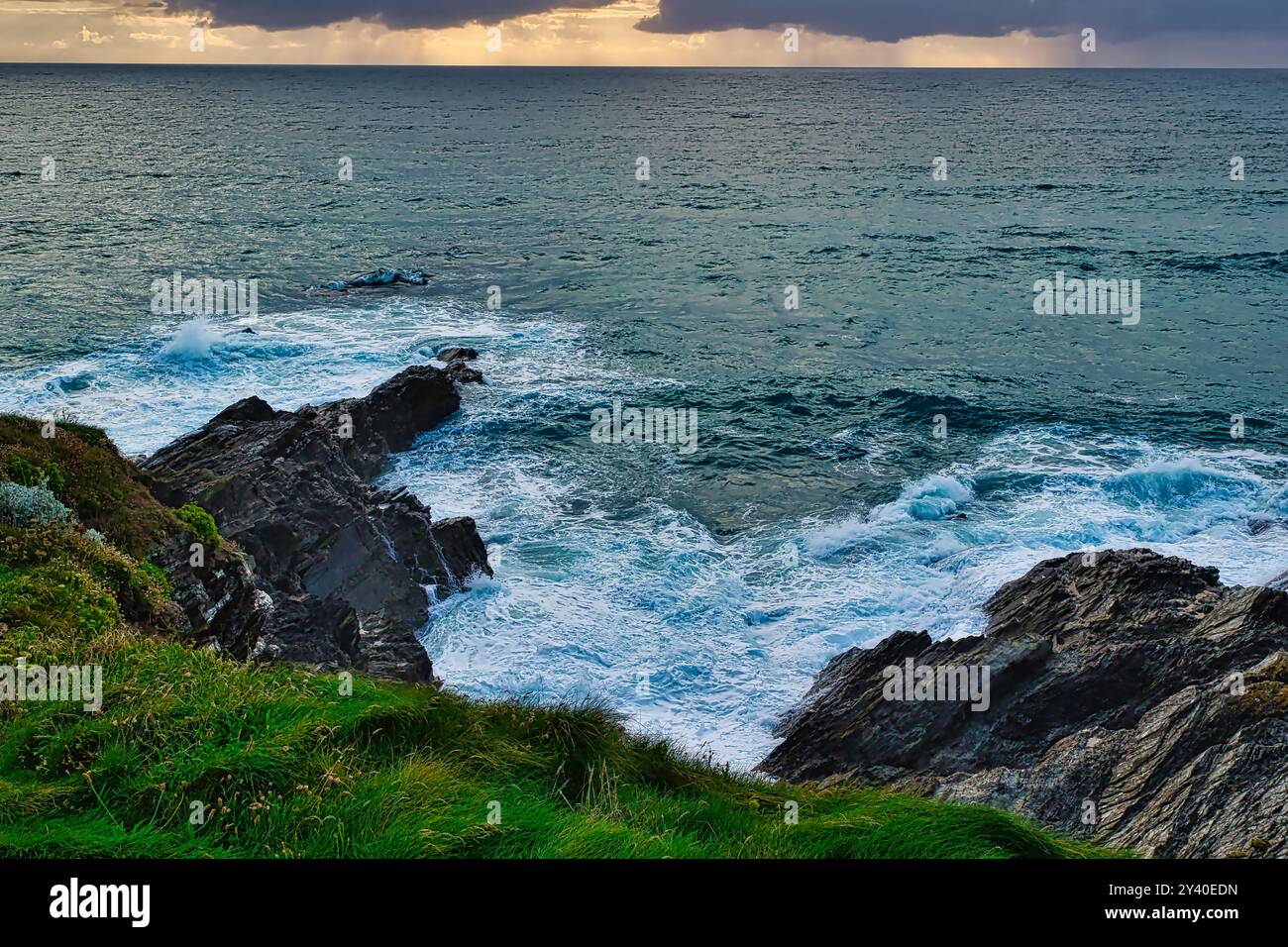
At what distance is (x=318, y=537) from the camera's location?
18891mm

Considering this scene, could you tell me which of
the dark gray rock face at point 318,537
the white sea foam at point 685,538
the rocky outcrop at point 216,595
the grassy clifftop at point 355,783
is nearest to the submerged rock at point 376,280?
the white sea foam at point 685,538

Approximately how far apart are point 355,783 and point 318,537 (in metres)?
12.7

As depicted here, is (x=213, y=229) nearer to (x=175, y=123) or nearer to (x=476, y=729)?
(x=476, y=729)

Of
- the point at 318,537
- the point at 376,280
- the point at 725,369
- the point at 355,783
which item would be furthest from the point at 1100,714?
the point at 376,280

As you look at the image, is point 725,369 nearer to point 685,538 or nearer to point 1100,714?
point 685,538

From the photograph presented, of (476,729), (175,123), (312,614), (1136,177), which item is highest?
(175,123)

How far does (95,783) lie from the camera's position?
22.8 feet

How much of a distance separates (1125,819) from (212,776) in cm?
986

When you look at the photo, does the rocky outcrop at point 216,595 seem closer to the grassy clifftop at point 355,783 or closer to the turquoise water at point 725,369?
the grassy clifftop at point 355,783

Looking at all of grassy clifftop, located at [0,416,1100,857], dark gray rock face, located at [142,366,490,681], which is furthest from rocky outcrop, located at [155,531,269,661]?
grassy clifftop, located at [0,416,1100,857]

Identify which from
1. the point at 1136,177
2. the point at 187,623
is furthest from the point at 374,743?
the point at 1136,177

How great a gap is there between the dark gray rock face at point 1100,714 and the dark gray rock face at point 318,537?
24.5ft

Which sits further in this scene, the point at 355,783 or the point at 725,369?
the point at 725,369

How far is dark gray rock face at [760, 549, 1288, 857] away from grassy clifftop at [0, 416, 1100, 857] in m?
3.77
